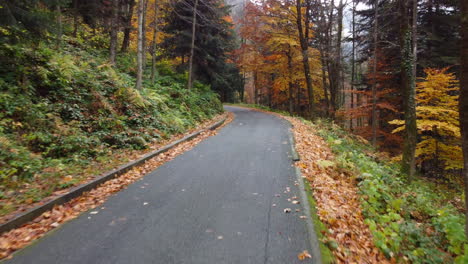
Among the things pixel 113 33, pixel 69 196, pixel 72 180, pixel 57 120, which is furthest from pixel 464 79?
pixel 113 33

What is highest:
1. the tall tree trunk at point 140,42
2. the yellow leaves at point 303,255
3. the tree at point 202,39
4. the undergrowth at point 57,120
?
the tree at point 202,39

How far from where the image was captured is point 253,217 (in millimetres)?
4008

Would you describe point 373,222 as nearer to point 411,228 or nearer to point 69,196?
point 411,228

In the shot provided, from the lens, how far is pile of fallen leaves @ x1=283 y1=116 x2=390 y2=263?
335cm

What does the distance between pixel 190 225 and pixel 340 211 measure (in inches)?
103

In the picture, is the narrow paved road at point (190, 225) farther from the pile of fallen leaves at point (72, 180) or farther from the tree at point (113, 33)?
the tree at point (113, 33)

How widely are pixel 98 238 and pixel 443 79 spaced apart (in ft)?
40.9

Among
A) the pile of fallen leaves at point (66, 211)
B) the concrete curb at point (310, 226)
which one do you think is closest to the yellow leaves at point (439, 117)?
the concrete curb at point (310, 226)

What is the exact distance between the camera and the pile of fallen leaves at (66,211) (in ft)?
11.0

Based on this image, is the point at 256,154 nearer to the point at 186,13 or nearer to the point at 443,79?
the point at 443,79

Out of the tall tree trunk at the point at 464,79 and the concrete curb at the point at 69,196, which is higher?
the tall tree trunk at the point at 464,79

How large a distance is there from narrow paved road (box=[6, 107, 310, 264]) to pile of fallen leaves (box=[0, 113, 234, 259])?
7.7 inches

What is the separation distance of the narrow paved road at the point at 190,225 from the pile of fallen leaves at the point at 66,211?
196mm

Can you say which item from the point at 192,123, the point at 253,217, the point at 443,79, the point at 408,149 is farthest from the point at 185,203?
the point at 443,79
